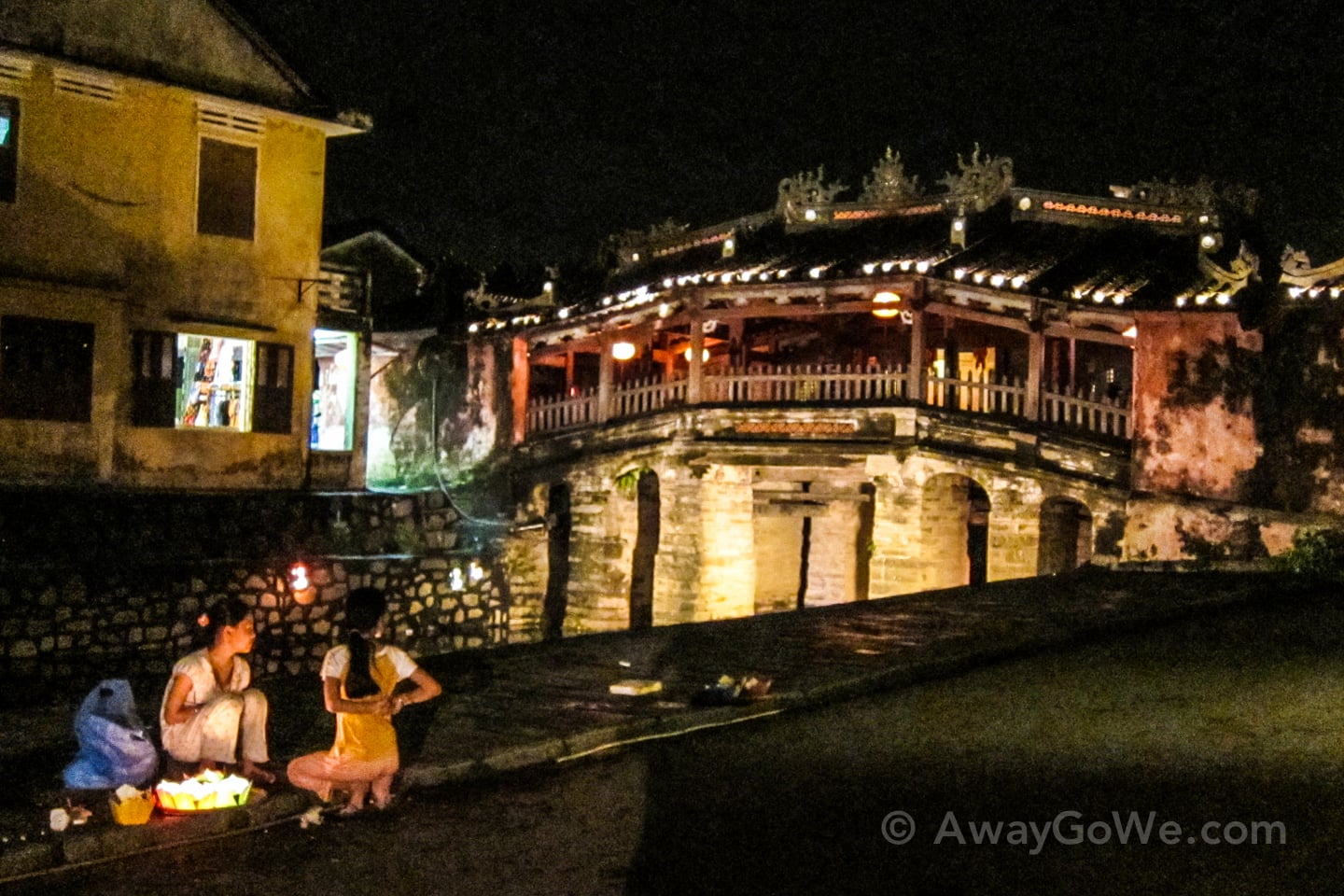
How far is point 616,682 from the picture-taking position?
10.5m

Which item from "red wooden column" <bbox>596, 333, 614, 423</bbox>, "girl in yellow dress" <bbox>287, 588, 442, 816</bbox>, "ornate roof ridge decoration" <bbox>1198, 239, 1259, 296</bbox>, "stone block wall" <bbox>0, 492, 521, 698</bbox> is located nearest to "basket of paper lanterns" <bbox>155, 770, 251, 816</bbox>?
"girl in yellow dress" <bbox>287, 588, 442, 816</bbox>

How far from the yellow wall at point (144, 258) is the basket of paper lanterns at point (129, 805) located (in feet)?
40.8

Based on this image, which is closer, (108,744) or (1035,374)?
(108,744)

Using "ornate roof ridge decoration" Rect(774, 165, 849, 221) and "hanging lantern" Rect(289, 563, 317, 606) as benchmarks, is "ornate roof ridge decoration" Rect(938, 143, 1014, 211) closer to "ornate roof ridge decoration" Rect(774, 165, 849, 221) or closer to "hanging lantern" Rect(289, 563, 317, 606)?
"ornate roof ridge decoration" Rect(774, 165, 849, 221)

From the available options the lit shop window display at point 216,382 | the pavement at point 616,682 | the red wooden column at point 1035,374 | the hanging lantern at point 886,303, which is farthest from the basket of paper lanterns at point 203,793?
the hanging lantern at point 886,303

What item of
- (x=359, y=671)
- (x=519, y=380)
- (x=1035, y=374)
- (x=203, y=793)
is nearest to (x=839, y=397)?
(x=1035, y=374)

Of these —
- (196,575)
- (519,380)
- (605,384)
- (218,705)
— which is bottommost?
(196,575)

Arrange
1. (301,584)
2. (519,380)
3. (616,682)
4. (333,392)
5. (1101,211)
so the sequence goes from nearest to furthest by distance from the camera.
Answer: (616,682) → (301,584) → (1101,211) → (333,392) → (519,380)

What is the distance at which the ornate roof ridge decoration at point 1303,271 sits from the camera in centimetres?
1733

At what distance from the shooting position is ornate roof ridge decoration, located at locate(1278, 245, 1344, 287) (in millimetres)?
17328

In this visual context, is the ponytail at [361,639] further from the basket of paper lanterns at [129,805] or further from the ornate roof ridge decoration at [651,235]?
the ornate roof ridge decoration at [651,235]

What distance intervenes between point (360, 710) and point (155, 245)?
46.5 ft

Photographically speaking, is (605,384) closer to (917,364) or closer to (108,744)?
(917,364)

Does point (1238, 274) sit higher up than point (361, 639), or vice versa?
point (1238, 274)
